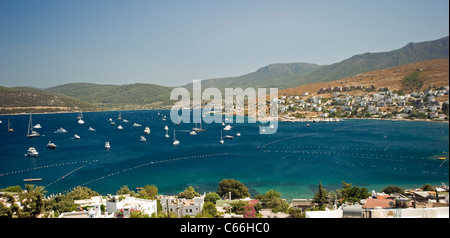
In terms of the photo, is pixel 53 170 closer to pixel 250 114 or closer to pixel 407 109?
pixel 407 109

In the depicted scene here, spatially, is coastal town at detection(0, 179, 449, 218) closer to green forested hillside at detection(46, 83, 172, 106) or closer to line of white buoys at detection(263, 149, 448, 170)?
line of white buoys at detection(263, 149, 448, 170)

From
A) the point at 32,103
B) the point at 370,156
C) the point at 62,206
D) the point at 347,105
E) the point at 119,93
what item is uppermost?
the point at 119,93

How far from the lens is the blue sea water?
13.0 meters

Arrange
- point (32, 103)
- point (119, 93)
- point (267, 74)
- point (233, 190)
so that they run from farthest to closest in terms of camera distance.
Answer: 1. point (267, 74)
2. point (119, 93)
3. point (32, 103)
4. point (233, 190)

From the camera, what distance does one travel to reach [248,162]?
17234mm

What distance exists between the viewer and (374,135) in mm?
23625

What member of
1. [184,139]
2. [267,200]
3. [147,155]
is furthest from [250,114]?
[267,200]

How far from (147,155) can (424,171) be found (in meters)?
15.9

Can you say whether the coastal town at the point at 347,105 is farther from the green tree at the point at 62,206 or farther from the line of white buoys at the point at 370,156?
the green tree at the point at 62,206

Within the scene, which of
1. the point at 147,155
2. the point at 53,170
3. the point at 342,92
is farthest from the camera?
the point at 342,92

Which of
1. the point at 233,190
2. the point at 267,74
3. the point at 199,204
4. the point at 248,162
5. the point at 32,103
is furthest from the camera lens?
the point at 267,74

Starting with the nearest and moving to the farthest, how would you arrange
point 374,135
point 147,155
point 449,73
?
1. point 449,73
2. point 147,155
3. point 374,135

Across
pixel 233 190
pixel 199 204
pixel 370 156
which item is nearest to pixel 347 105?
pixel 370 156

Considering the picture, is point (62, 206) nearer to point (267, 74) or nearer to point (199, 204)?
point (199, 204)
